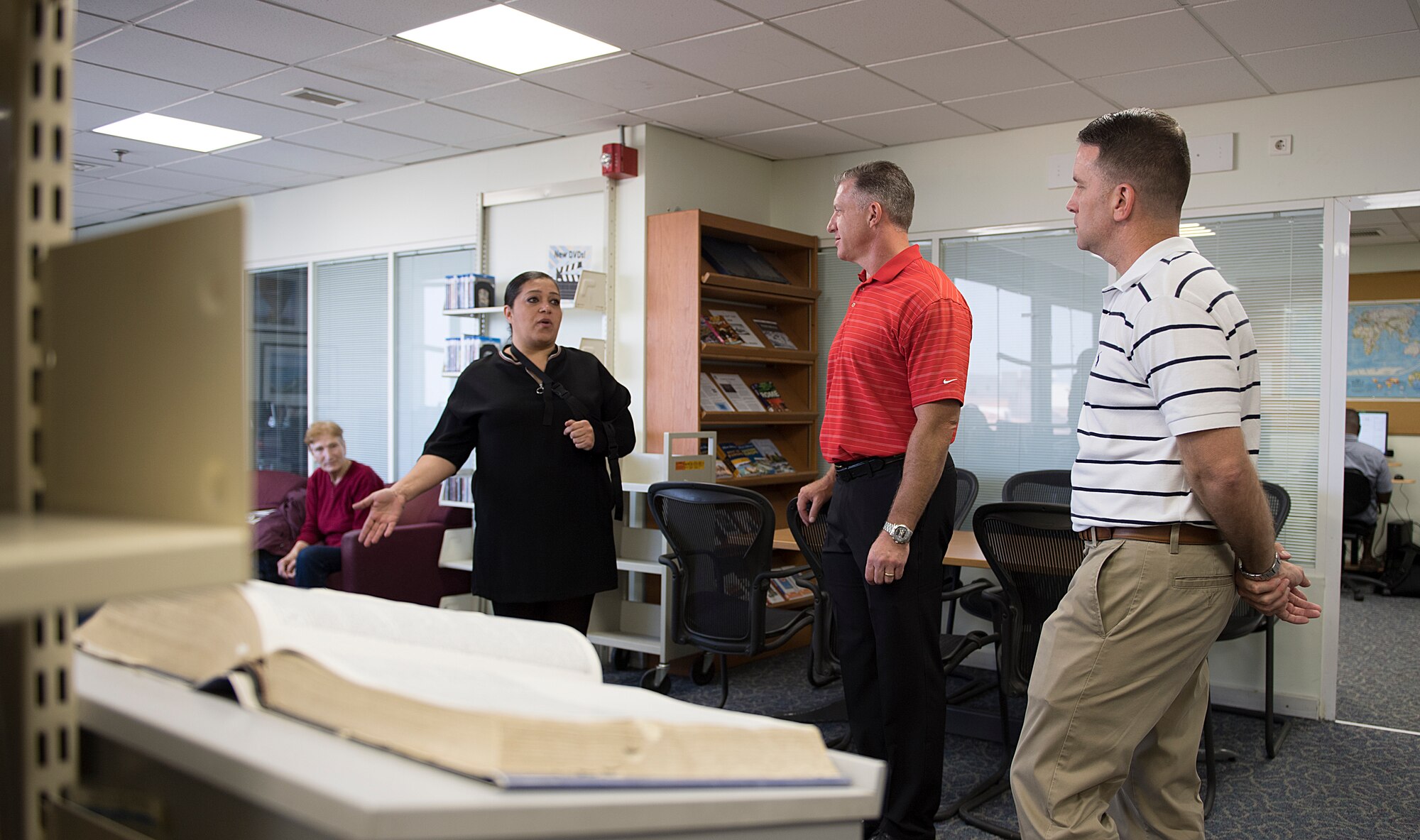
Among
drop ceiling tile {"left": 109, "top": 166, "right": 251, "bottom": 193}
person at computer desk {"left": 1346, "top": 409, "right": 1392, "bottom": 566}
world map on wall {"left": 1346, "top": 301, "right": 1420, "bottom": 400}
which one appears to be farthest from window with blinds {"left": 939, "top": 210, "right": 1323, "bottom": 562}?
world map on wall {"left": 1346, "top": 301, "right": 1420, "bottom": 400}

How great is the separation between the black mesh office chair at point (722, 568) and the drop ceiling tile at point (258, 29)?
216cm

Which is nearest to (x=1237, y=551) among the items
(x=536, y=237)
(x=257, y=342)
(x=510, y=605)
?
(x=510, y=605)

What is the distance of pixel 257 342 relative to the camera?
25.6 feet

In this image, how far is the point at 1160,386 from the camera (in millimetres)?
1713

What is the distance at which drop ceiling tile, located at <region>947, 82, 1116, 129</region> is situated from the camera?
4688mm

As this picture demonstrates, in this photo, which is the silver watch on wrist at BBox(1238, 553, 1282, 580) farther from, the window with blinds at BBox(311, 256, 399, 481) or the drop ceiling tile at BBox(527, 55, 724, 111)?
the window with blinds at BBox(311, 256, 399, 481)

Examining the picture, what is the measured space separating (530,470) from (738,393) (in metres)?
2.45

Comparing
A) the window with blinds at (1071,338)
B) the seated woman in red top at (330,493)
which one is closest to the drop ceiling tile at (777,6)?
the window with blinds at (1071,338)

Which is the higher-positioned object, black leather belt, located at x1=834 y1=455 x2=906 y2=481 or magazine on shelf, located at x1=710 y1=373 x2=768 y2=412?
magazine on shelf, located at x1=710 y1=373 x2=768 y2=412

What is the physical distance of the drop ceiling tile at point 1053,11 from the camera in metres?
3.64

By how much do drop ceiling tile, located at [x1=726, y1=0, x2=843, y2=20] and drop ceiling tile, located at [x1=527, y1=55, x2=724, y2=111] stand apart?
70 centimetres

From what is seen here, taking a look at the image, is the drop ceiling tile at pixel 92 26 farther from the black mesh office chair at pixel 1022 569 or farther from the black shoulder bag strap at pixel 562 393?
the black mesh office chair at pixel 1022 569

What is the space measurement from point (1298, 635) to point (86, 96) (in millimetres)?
5998

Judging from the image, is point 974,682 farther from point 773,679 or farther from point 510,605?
point 510,605
